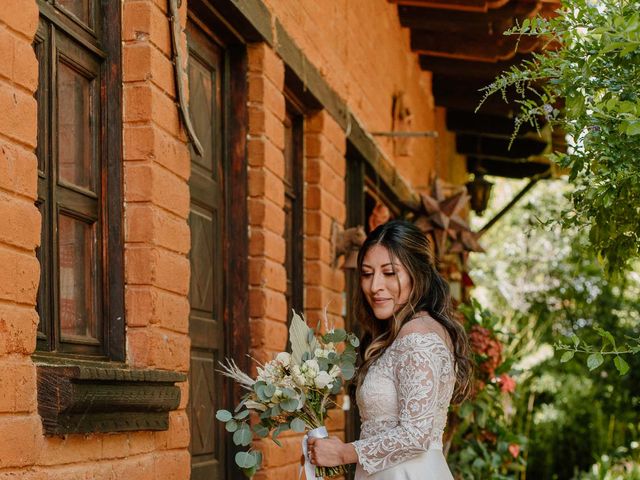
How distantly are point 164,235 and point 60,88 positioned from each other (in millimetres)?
566

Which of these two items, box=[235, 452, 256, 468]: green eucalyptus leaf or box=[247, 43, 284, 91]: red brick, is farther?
box=[247, 43, 284, 91]: red brick

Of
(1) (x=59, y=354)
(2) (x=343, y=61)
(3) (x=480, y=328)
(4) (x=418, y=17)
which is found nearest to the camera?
(1) (x=59, y=354)

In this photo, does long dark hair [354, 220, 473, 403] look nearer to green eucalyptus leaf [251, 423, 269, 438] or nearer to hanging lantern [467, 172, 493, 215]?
green eucalyptus leaf [251, 423, 269, 438]

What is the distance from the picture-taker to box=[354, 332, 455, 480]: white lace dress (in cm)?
357

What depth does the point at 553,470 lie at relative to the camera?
12.8 metres

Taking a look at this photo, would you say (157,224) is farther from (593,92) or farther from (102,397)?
(593,92)

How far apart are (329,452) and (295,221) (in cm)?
271

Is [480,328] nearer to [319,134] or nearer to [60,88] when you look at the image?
[319,134]

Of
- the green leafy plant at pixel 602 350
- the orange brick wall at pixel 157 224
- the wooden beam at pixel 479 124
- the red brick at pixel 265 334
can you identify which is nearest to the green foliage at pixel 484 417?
the orange brick wall at pixel 157 224

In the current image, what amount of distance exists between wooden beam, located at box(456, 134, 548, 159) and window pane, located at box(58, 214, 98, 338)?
35.9 ft

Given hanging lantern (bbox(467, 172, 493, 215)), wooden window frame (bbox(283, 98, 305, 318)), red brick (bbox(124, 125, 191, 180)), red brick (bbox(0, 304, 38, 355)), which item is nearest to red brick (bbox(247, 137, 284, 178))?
wooden window frame (bbox(283, 98, 305, 318))

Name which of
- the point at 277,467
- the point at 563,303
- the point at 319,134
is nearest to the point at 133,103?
the point at 277,467

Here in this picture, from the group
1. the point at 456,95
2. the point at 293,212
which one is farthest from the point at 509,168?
the point at 293,212

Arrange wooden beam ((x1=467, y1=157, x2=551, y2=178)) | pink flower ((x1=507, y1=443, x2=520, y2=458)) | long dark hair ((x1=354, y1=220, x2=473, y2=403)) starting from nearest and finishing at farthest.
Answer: long dark hair ((x1=354, y1=220, x2=473, y2=403)), pink flower ((x1=507, y1=443, x2=520, y2=458)), wooden beam ((x1=467, y1=157, x2=551, y2=178))
